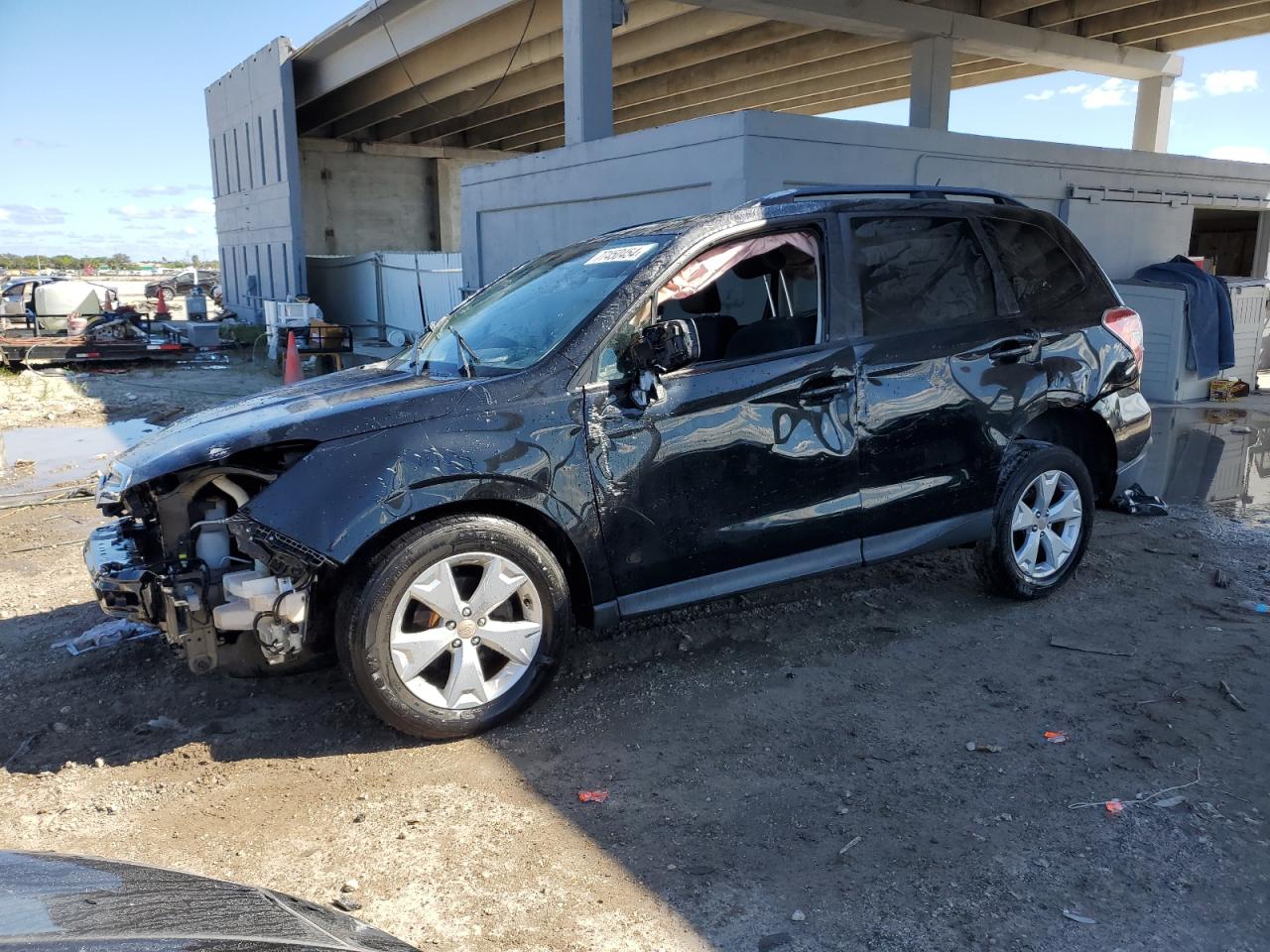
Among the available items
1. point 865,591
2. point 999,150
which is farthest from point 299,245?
point 865,591

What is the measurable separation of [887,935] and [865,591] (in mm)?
2832

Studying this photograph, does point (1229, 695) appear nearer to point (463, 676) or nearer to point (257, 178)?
point (463, 676)

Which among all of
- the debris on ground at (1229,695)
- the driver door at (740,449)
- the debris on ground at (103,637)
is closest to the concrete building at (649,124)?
the driver door at (740,449)

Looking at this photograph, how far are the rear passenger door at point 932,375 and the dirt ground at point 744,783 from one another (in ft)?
2.13

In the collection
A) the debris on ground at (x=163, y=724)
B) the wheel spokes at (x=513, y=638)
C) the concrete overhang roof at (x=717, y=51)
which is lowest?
the debris on ground at (x=163, y=724)

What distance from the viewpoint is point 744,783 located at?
11.3 ft

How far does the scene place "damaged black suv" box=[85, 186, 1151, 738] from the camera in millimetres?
3521

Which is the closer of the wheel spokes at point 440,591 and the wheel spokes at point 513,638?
the wheel spokes at point 440,591

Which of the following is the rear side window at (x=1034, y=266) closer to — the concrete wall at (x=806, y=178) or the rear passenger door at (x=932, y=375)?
the rear passenger door at (x=932, y=375)

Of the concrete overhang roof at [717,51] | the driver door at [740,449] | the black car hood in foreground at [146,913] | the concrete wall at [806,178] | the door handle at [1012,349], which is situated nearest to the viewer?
the black car hood in foreground at [146,913]

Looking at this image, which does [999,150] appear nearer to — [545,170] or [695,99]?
[545,170]

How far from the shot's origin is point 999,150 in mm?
10859

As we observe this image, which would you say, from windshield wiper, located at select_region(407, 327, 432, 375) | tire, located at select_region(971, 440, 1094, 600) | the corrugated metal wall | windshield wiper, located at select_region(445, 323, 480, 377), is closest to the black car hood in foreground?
windshield wiper, located at select_region(445, 323, 480, 377)

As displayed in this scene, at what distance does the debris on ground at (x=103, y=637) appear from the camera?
4656 mm
